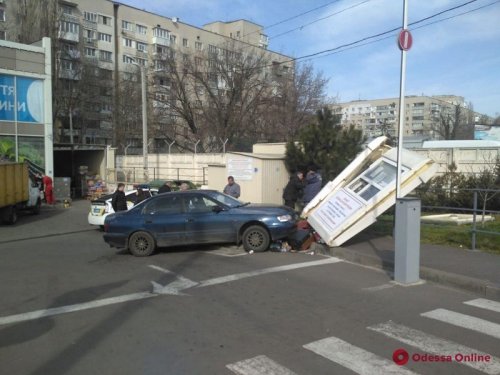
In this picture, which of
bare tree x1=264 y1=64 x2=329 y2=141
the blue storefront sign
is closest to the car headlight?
the blue storefront sign

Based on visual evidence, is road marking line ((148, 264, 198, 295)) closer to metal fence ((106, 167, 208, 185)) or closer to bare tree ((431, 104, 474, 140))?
metal fence ((106, 167, 208, 185))

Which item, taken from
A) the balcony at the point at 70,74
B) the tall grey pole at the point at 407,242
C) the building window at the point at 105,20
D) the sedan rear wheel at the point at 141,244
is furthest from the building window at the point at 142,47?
the tall grey pole at the point at 407,242

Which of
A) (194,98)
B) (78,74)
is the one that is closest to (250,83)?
(194,98)

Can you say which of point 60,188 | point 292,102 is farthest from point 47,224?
point 292,102

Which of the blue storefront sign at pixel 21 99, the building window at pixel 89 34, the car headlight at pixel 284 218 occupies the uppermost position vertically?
the building window at pixel 89 34

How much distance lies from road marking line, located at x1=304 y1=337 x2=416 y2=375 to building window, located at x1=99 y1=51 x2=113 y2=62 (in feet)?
227

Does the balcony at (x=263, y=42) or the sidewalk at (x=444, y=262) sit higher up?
the balcony at (x=263, y=42)

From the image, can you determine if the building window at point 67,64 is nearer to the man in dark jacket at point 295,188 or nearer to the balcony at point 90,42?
the balcony at point 90,42

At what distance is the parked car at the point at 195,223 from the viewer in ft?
35.4

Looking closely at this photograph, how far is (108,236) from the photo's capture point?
11.3 meters

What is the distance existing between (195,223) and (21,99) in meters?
20.9

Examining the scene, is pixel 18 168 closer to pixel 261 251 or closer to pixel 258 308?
pixel 261 251

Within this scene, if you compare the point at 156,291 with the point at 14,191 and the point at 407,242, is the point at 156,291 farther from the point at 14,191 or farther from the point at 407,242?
the point at 14,191

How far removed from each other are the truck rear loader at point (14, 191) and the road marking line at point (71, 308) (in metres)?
13.2
